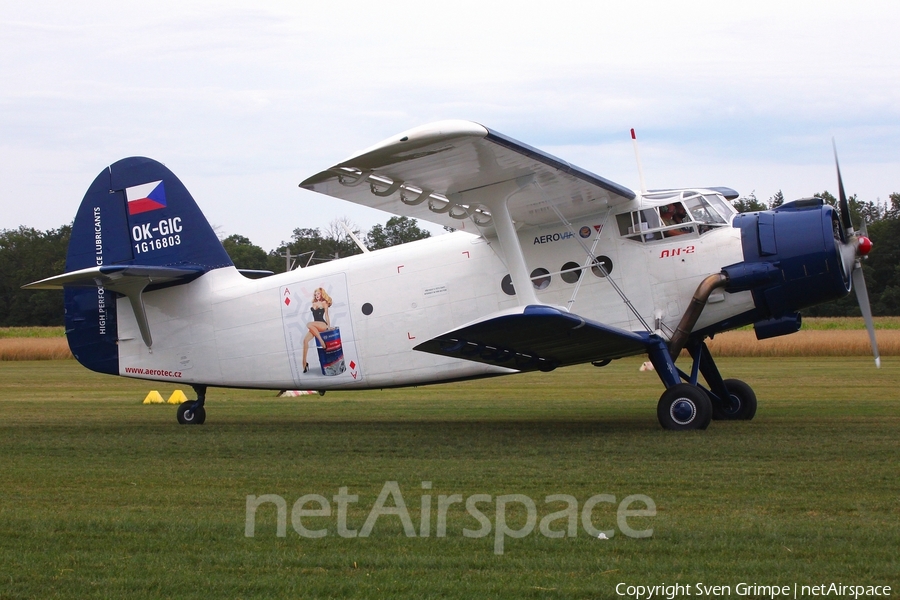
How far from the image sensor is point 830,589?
4.99m

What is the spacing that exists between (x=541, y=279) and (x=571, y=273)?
0.43 metres

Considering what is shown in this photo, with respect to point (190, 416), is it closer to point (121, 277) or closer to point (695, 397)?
point (121, 277)

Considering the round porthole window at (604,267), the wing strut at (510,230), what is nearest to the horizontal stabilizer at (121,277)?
the wing strut at (510,230)

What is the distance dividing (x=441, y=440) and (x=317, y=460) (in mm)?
2171

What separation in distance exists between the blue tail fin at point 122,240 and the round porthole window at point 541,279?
5.34 m

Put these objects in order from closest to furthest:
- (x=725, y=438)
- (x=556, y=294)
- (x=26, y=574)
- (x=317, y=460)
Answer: (x=26, y=574) < (x=317, y=460) < (x=725, y=438) < (x=556, y=294)

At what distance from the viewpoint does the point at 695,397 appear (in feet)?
38.7

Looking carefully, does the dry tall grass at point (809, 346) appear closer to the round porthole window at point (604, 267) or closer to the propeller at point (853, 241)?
the propeller at point (853, 241)

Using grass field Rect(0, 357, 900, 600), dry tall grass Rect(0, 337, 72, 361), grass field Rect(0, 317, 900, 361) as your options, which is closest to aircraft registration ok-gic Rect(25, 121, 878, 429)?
grass field Rect(0, 357, 900, 600)

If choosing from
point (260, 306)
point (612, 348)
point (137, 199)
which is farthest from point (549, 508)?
point (137, 199)

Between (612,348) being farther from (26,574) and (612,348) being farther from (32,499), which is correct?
(26,574)

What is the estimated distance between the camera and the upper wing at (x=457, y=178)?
34.1 feet

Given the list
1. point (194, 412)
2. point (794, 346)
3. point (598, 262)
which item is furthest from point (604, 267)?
point (794, 346)

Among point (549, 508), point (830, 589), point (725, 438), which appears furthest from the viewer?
point (725, 438)
